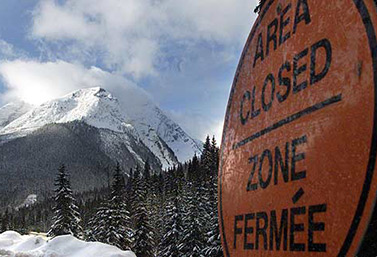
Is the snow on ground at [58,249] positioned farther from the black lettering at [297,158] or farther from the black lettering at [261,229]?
the black lettering at [297,158]

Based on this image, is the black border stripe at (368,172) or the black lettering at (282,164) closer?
the black border stripe at (368,172)

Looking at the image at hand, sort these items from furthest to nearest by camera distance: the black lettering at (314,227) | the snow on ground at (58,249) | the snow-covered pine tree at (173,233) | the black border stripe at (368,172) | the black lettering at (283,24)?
the snow-covered pine tree at (173,233) < the snow on ground at (58,249) < the black lettering at (283,24) < the black lettering at (314,227) < the black border stripe at (368,172)

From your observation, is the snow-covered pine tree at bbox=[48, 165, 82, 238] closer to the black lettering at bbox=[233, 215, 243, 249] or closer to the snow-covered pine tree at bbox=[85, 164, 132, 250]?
the snow-covered pine tree at bbox=[85, 164, 132, 250]

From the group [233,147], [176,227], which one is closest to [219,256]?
[176,227]

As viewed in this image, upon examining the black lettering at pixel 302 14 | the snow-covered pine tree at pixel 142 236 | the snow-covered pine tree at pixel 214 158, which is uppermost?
the snow-covered pine tree at pixel 214 158

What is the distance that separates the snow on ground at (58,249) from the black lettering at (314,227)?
8279mm

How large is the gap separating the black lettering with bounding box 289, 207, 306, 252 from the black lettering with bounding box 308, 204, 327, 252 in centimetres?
3

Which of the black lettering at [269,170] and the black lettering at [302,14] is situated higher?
the black lettering at [302,14]

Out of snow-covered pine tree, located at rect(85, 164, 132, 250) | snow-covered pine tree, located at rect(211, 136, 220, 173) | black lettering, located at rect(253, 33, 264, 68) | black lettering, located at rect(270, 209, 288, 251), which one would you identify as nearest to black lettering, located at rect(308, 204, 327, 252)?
black lettering, located at rect(270, 209, 288, 251)

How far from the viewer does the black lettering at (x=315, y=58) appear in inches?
42.9

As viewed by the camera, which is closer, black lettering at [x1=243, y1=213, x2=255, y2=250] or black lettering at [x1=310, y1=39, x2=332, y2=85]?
black lettering at [x1=310, y1=39, x2=332, y2=85]

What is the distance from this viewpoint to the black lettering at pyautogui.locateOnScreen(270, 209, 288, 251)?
115 centimetres

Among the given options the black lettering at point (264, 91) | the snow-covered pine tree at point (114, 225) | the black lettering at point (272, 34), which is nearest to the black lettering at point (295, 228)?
the black lettering at point (264, 91)

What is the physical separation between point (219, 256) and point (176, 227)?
46.5 feet
